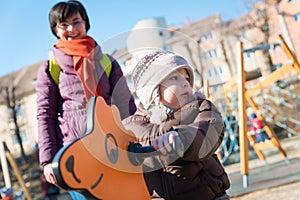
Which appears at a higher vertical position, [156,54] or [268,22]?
[156,54]

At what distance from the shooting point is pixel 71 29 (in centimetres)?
156

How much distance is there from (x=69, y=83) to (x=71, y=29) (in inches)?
7.9

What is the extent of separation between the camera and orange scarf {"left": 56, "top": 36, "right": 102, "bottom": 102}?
141 cm

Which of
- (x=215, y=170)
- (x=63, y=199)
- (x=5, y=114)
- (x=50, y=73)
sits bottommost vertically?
(x=5, y=114)

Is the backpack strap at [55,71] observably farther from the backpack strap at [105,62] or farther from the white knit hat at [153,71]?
the white knit hat at [153,71]

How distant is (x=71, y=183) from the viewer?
0.82m

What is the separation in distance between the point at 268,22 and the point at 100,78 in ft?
75.1

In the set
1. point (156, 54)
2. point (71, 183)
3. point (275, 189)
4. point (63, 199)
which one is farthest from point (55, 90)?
point (63, 199)

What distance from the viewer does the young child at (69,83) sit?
4.71 feet

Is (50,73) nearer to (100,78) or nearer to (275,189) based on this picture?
(100,78)

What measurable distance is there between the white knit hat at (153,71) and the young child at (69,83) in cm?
27

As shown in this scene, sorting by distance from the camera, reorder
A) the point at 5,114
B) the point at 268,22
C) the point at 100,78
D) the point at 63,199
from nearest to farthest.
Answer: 1. the point at 100,78
2. the point at 63,199
3. the point at 268,22
4. the point at 5,114

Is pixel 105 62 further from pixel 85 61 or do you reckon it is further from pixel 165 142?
pixel 165 142

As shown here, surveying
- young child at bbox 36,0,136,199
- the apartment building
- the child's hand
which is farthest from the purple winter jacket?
the apartment building
